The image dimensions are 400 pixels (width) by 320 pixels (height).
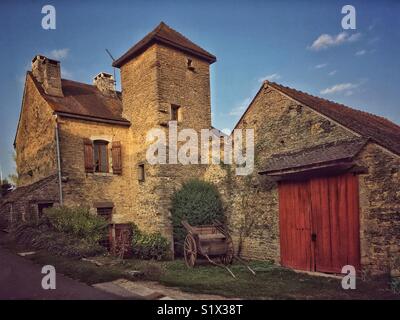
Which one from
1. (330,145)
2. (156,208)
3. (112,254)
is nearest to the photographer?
(330,145)

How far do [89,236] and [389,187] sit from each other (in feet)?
32.1

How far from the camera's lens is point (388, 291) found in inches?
263

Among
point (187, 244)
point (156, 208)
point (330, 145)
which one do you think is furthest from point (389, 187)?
point (156, 208)

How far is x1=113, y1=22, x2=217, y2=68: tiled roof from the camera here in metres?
13.3

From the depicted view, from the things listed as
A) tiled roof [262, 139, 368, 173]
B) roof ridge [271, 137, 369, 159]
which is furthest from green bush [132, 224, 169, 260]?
roof ridge [271, 137, 369, 159]

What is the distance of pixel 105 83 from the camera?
1731 centimetres

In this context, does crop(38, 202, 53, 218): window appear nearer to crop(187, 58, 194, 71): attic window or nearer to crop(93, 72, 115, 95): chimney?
crop(93, 72, 115, 95): chimney

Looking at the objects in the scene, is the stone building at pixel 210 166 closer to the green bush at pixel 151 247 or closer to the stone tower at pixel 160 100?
the stone tower at pixel 160 100

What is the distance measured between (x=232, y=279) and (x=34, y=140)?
12176 millimetres

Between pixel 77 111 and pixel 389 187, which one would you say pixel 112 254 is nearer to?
pixel 77 111

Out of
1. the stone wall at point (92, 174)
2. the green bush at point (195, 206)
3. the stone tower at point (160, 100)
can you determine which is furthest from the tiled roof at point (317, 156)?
the stone wall at point (92, 174)

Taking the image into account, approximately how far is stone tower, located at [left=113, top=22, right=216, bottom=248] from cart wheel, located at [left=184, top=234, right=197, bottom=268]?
2.50 meters
